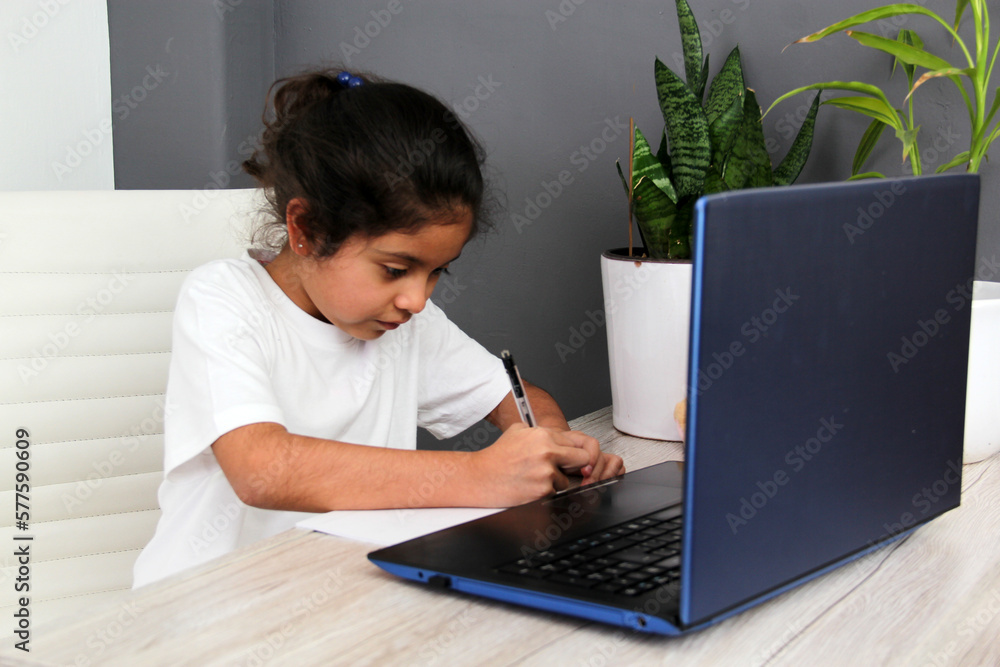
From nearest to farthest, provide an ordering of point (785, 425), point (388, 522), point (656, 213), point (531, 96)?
point (785, 425) < point (388, 522) < point (656, 213) < point (531, 96)

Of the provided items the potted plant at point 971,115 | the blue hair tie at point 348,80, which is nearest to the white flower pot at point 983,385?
the potted plant at point 971,115

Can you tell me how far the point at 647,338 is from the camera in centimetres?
108

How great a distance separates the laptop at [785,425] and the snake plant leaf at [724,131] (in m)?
0.42

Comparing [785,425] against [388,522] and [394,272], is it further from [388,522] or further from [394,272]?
[394,272]

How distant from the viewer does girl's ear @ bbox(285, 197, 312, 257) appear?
97 centimetres

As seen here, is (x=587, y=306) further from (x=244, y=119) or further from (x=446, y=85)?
(x=244, y=119)

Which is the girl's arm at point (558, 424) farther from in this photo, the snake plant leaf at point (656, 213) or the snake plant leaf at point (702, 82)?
the snake plant leaf at point (702, 82)

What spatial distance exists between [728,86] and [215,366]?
2.33 ft

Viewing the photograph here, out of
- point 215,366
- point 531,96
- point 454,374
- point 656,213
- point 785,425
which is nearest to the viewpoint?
point 785,425

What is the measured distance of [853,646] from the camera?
534 millimetres

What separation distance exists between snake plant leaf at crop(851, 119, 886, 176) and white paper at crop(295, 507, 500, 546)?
0.68 m

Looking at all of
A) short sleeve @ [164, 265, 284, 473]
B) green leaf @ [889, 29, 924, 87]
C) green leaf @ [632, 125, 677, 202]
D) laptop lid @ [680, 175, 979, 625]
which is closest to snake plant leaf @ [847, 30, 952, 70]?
green leaf @ [889, 29, 924, 87]

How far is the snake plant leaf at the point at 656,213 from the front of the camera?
1100 mm

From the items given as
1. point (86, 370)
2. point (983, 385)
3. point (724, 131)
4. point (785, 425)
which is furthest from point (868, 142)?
point (86, 370)
